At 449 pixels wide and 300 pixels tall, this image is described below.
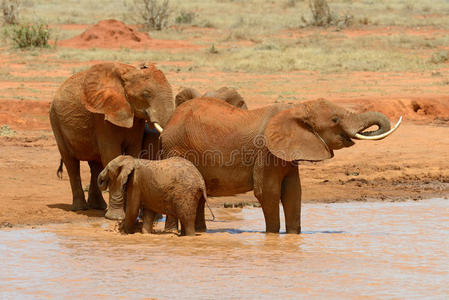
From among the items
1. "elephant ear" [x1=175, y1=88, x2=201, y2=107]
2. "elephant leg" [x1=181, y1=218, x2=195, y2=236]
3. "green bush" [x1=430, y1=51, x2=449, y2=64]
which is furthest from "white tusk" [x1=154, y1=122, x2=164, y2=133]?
"green bush" [x1=430, y1=51, x2=449, y2=64]

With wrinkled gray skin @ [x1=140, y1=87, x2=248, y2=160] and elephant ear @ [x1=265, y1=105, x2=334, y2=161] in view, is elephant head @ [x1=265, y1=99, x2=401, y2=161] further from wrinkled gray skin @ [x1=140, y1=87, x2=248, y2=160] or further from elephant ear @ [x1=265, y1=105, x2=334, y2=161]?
wrinkled gray skin @ [x1=140, y1=87, x2=248, y2=160]

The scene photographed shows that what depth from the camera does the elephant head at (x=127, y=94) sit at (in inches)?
417

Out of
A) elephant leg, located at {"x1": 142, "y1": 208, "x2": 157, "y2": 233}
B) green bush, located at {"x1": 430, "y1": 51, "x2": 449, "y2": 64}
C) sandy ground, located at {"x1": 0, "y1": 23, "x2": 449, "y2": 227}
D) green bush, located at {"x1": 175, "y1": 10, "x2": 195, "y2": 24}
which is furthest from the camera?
green bush, located at {"x1": 175, "y1": 10, "x2": 195, "y2": 24}

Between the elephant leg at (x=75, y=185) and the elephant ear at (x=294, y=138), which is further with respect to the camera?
the elephant leg at (x=75, y=185)

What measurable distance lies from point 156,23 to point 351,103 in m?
26.0

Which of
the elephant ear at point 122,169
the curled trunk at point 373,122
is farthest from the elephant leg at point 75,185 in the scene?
the curled trunk at point 373,122

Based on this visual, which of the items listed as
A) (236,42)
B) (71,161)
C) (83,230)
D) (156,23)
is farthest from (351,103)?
(156,23)

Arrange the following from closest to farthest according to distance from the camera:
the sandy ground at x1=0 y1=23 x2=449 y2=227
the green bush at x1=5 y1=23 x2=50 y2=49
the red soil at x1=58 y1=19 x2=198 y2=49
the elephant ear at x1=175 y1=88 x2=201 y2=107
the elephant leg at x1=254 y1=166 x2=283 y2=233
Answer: the elephant leg at x1=254 y1=166 x2=283 y2=233
the elephant ear at x1=175 y1=88 x2=201 y2=107
the sandy ground at x1=0 y1=23 x2=449 y2=227
the green bush at x1=5 y1=23 x2=50 y2=49
the red soil at x1=58 y1=19 x2=198 y2=49

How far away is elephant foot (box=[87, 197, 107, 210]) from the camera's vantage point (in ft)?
39.7

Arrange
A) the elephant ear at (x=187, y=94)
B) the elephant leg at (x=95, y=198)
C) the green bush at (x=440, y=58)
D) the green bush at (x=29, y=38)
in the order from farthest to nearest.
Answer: the green bush at (x=29, y=38) → the green bush at (x=440, y=58) → the elephant leg at (x=95, y=198) → the elephant ear at (x=187, y=94)

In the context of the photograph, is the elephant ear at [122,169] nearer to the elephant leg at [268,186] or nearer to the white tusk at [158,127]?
the white tusk at [158,127]

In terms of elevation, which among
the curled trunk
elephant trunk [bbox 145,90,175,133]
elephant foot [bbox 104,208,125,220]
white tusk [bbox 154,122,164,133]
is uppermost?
the curled trunk

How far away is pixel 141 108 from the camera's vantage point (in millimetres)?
10828

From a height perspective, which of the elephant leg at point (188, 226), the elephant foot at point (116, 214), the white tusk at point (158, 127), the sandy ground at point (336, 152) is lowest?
the sandy ground at point (336, 152)
